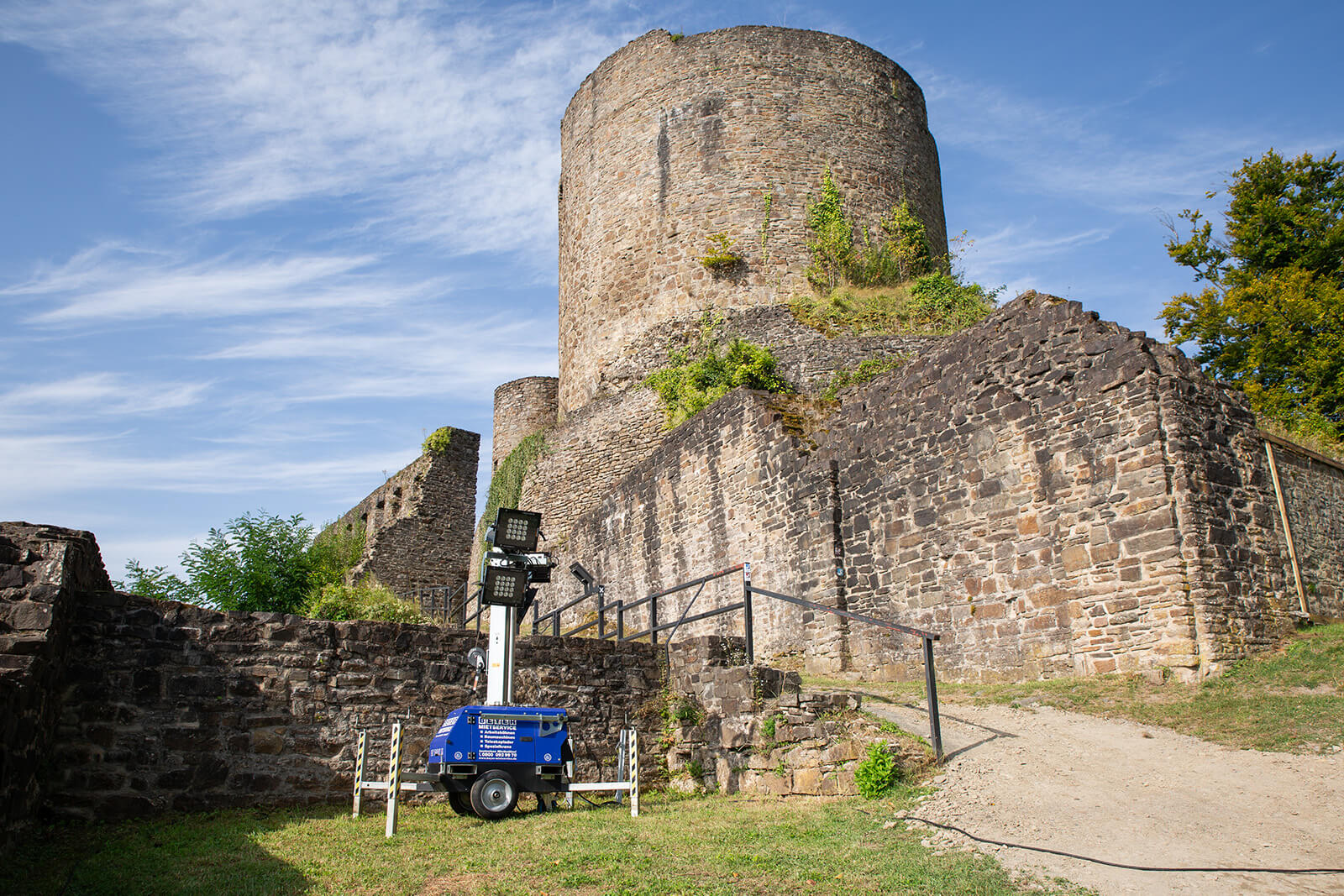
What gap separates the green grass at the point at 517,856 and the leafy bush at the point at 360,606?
882cm

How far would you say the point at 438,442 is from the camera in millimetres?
26672

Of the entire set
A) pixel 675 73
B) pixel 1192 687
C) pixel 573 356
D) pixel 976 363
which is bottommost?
pixel 1192 687

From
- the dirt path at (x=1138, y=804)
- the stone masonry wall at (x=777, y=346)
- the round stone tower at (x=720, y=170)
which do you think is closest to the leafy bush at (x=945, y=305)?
the stone masonry wall at (x=777, y=346)

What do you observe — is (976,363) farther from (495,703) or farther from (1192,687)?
(495,703)

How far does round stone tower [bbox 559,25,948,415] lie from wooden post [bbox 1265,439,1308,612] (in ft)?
38.9

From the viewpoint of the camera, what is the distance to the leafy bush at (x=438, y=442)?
26609mm

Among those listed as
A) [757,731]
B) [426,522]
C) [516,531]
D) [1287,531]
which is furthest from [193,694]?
[426,522]

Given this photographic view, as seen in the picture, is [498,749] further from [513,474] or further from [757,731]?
[513,474]

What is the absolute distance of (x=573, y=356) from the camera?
23078 mm

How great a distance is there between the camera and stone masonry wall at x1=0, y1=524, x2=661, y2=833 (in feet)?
22.0

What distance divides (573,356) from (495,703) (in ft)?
52.4

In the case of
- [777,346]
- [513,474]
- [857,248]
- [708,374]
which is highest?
[857,248]

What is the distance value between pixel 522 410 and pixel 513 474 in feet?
13.3

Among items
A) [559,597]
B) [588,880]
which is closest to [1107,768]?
[588,880]
